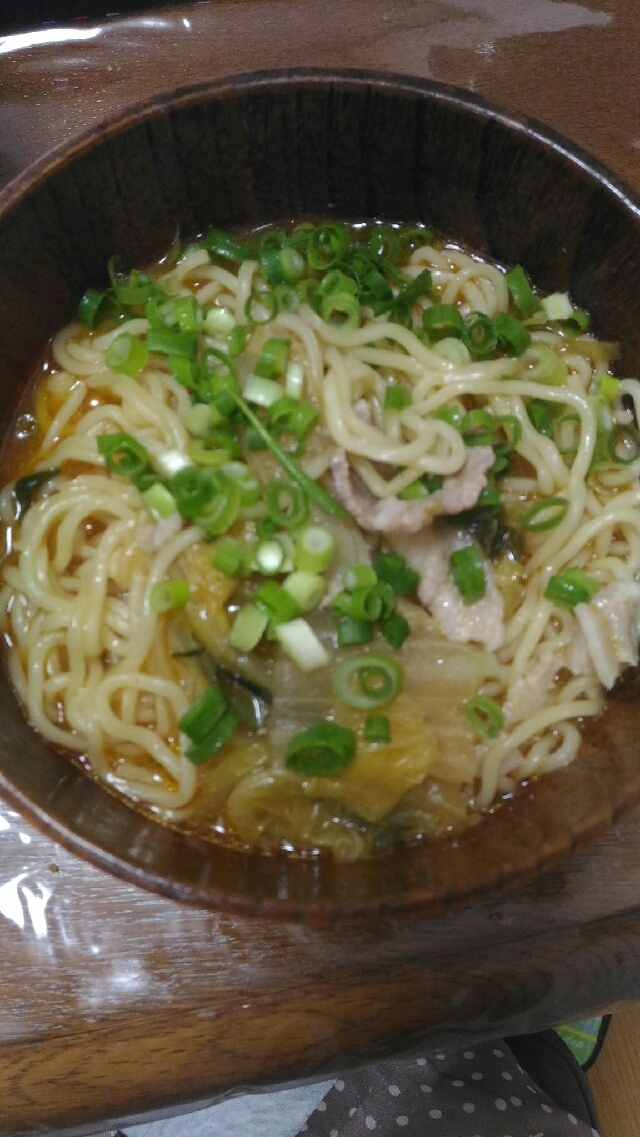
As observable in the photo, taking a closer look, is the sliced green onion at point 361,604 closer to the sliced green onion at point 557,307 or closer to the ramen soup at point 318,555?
the ramen soup at point 318,555

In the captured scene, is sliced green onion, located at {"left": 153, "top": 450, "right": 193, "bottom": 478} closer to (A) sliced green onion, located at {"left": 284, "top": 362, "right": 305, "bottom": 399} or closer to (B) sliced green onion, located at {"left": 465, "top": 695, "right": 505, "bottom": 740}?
(A) sliced green onion, located at {"left": 284, "top": 362, "right": 305, "bottom": 399}

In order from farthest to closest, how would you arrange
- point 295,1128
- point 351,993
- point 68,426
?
1. point 295,1128
2. point 68,426
3. point 351,993

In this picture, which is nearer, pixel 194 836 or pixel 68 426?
pixel 194 836

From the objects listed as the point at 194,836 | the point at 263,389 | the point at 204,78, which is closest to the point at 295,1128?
the point at 194,836

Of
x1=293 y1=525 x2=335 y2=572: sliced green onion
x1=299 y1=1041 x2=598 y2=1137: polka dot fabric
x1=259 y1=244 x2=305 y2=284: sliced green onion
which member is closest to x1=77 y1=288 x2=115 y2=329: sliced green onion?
x1=259 y1=244 x2=305 y2=284: sliced green onion

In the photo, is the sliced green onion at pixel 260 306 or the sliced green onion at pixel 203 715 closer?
the sliced green onion at pixel 203 715

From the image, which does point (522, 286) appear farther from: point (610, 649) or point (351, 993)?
point (351, 993)

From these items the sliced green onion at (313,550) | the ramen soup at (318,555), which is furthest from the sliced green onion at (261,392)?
the sliced green onion at (313,550)
